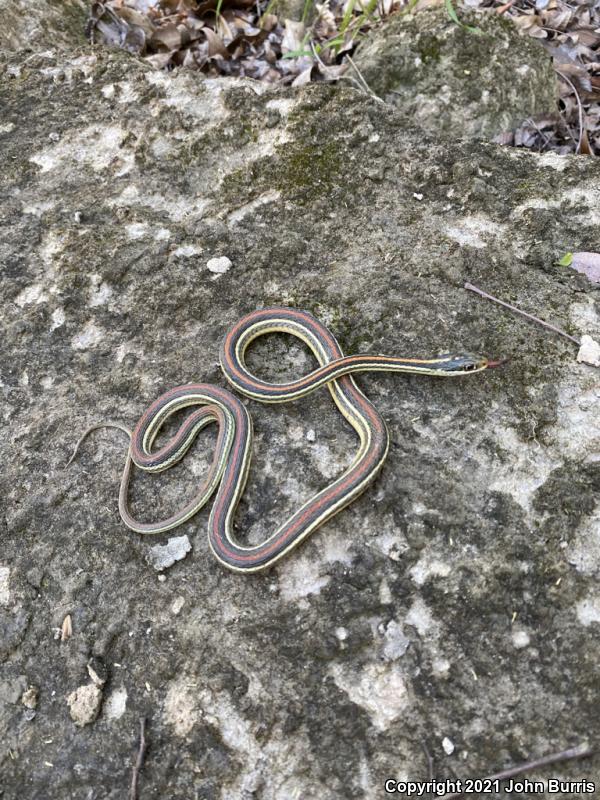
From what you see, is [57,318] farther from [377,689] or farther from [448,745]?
[448,745]

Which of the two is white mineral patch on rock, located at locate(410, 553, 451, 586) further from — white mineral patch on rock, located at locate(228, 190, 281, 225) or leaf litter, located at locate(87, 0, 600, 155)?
leaf litter, located at locate(87, 0, 600, 155)

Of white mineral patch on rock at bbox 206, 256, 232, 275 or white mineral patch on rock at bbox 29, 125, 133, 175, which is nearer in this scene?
white mineral patch on rock at bbox 206, 256, 232, 275

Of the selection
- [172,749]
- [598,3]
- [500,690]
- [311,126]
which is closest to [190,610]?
[172,749]

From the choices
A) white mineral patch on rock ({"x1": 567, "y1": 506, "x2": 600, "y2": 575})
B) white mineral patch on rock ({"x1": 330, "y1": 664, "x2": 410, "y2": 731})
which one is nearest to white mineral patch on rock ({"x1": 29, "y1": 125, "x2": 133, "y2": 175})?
white mineral patch on rock ({"x1": 330, "y1": 664, "x2": 410, "y2": 731})

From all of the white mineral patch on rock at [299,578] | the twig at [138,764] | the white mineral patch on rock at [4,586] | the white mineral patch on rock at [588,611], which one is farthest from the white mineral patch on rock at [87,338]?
the white mineral patch on rock at [588,611]

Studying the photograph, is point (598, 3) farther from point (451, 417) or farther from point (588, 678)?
point (588, 678)

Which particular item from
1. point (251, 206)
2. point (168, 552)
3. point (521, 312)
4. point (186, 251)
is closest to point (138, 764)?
point (168, 552)

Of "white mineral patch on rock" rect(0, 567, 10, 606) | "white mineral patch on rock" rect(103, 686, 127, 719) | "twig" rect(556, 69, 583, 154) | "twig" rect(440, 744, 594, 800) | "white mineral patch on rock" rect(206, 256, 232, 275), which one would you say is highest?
"twig" rect(556, 69, 583, 154)
